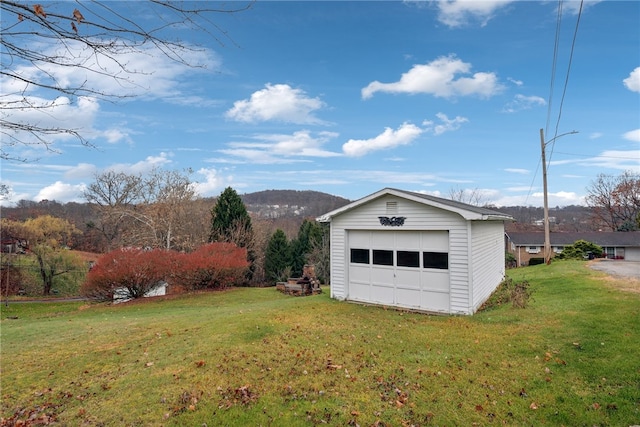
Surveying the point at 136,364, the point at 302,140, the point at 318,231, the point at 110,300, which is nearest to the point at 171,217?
the point at 110,300

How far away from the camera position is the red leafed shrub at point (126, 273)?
16422mm

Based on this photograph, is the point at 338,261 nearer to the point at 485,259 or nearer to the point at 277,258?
the point at 485,259

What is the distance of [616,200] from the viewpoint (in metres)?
42.3

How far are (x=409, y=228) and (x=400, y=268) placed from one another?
136 centimetres

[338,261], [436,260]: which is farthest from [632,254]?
[338,261]

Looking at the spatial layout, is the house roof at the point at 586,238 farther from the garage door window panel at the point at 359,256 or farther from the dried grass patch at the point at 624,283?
the garage door window panel at the point at 359,256

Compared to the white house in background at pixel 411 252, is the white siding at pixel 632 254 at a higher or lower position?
Result: lower

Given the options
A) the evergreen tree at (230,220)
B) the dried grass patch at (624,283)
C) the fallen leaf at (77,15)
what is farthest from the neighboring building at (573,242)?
the fallen leaf at (77,15)

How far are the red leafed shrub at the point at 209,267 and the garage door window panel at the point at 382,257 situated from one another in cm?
1010

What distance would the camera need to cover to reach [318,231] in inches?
1577

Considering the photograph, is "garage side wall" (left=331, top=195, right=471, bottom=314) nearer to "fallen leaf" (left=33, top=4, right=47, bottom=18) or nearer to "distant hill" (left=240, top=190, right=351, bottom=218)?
"fallen leaf" (left=33, top=4, right=47, bottom=18)

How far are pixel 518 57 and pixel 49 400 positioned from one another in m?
19.1

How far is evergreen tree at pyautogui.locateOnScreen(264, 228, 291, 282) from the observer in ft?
110

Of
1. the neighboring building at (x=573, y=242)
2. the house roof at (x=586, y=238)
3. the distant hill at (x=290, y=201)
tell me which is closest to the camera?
the house roof at (x=586, y=238)
